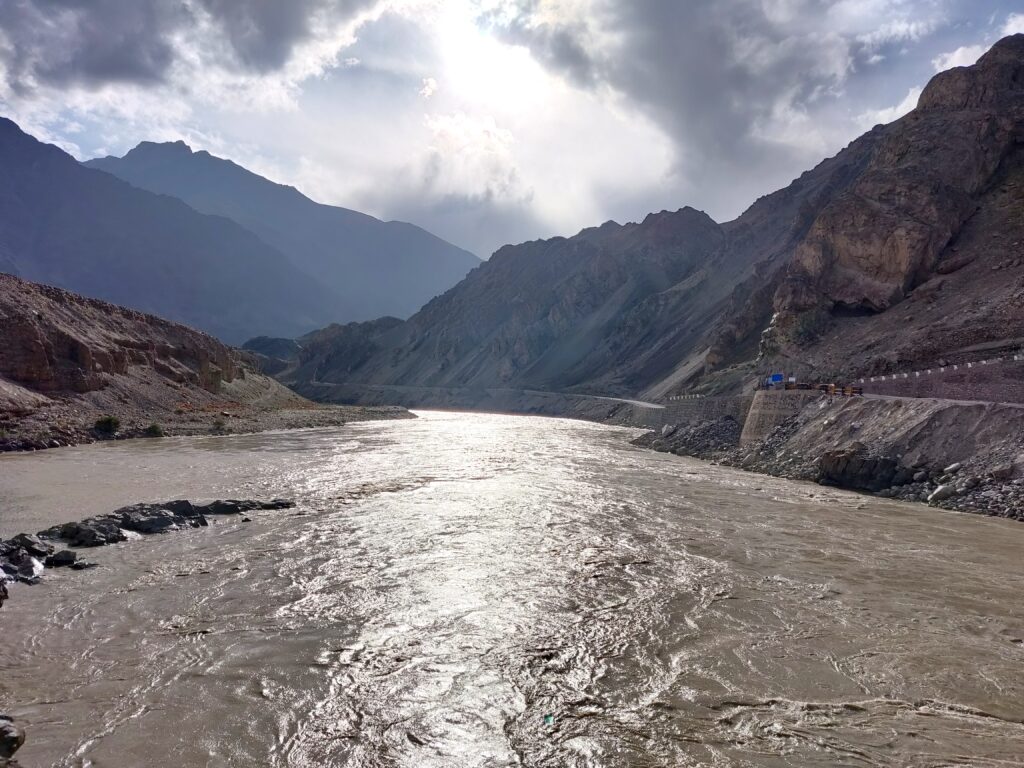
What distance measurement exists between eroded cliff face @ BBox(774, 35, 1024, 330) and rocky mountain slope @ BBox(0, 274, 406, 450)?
157 feet

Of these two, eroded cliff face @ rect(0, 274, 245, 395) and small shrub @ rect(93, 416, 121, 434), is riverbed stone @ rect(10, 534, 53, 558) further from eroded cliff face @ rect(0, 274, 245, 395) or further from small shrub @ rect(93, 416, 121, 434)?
eroded cliff face @ rect(0, 274, 245, 395)

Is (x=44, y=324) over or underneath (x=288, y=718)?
over

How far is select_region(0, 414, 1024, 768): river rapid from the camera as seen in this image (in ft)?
21.2

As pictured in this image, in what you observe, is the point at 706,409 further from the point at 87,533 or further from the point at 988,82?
the point at 988,82

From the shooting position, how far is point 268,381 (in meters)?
79.1

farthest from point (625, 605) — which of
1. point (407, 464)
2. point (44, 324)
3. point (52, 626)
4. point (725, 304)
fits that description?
point (725, 304)

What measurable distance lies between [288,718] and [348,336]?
498 ft

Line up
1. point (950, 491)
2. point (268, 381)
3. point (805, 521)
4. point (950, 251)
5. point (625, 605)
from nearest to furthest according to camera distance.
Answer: point (625, 605)
point (805, 521)
point (950, 491)
point (950, 251)
point (268, 381)

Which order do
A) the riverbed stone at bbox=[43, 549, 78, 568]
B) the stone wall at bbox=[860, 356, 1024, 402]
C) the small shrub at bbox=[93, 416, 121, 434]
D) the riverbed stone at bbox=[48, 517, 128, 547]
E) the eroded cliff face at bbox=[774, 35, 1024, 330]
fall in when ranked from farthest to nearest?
the eroded cliff face at bbox=[774, 35, 1024, 330]
the small shrub at bbox=[93, 416, 121, 434]
the stone wall at bbox=[860, 356, 1024, 402]
the riverbed stone at bbox=[48, 517, 128, 547]
the riverbed stone at bbox=[43, 549, 78, 568]

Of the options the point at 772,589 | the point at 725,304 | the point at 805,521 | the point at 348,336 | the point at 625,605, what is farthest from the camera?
the point at 348,336

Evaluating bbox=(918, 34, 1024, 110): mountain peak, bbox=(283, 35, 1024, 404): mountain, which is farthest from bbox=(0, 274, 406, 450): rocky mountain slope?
bbox=(918, 34, 1024, 110): mountain peak

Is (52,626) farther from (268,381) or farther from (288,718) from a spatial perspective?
(268,381)

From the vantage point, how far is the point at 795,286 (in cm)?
5347

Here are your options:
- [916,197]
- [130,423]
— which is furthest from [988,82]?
[130,423]
